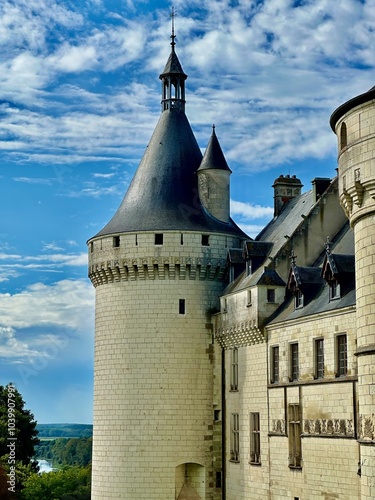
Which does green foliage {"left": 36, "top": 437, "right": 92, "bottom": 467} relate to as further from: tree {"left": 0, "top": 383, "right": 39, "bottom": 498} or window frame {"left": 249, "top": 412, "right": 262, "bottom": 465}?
window frame {"left": 249, "top": 412, "right": 262, "bottom": 465}

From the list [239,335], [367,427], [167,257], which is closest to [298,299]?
[239,335]

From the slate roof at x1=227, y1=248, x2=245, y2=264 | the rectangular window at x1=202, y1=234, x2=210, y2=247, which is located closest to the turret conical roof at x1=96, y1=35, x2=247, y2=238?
the rectangular window at x1=202, y1=234, x2=210, y2=247

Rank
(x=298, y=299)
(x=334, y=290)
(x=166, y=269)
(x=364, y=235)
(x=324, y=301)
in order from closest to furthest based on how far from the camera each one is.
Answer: (x=364, y=235)
(x=334, y=290)
(x=324, y=301)
(x=298, y=299)
(x=166, y=269)

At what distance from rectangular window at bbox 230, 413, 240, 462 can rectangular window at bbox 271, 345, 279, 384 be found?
4191mm

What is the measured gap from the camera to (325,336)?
3275 centimetres

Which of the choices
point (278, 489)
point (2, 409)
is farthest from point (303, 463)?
point (2, 409)

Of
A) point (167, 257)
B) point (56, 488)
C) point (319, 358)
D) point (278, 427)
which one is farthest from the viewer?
point (56, 488)

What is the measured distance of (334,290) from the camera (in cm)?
3319

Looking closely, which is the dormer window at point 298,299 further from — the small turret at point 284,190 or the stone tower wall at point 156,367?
the small turret at point 284,190

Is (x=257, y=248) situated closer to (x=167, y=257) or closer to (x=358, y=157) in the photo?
(x=167, y=257)

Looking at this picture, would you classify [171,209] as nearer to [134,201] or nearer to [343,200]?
[134,201]

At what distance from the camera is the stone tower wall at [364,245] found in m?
23.0

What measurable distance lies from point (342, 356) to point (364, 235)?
29.2ft

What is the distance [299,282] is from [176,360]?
340 inches
